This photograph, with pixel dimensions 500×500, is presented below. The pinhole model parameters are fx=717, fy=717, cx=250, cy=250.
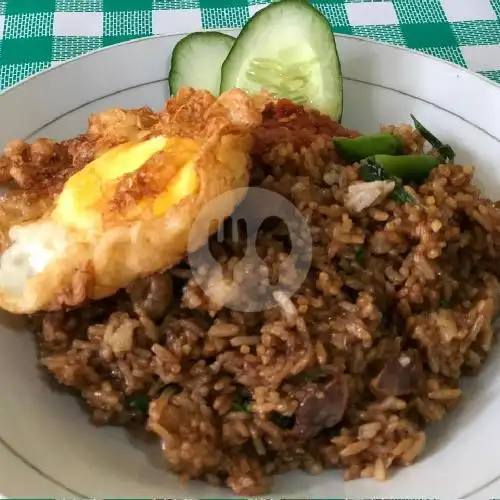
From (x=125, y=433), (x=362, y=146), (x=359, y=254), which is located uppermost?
(x=362, y=146)

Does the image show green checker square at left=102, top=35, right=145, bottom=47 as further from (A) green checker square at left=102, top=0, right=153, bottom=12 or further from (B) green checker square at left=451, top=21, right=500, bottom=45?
(B) green checker square at left=451, top=21, right=500, bottom=45

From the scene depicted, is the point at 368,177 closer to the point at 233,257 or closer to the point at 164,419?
the point at 233,257

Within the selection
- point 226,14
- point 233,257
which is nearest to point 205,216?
point 233,257

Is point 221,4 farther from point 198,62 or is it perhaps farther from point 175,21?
point 198,62

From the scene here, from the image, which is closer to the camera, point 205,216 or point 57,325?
point 205,216

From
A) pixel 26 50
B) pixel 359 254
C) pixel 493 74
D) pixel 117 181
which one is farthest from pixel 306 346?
pixel 26 50

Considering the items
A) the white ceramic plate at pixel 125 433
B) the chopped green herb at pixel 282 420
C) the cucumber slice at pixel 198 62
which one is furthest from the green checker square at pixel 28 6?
the chopped green herb at pixel 282 420
